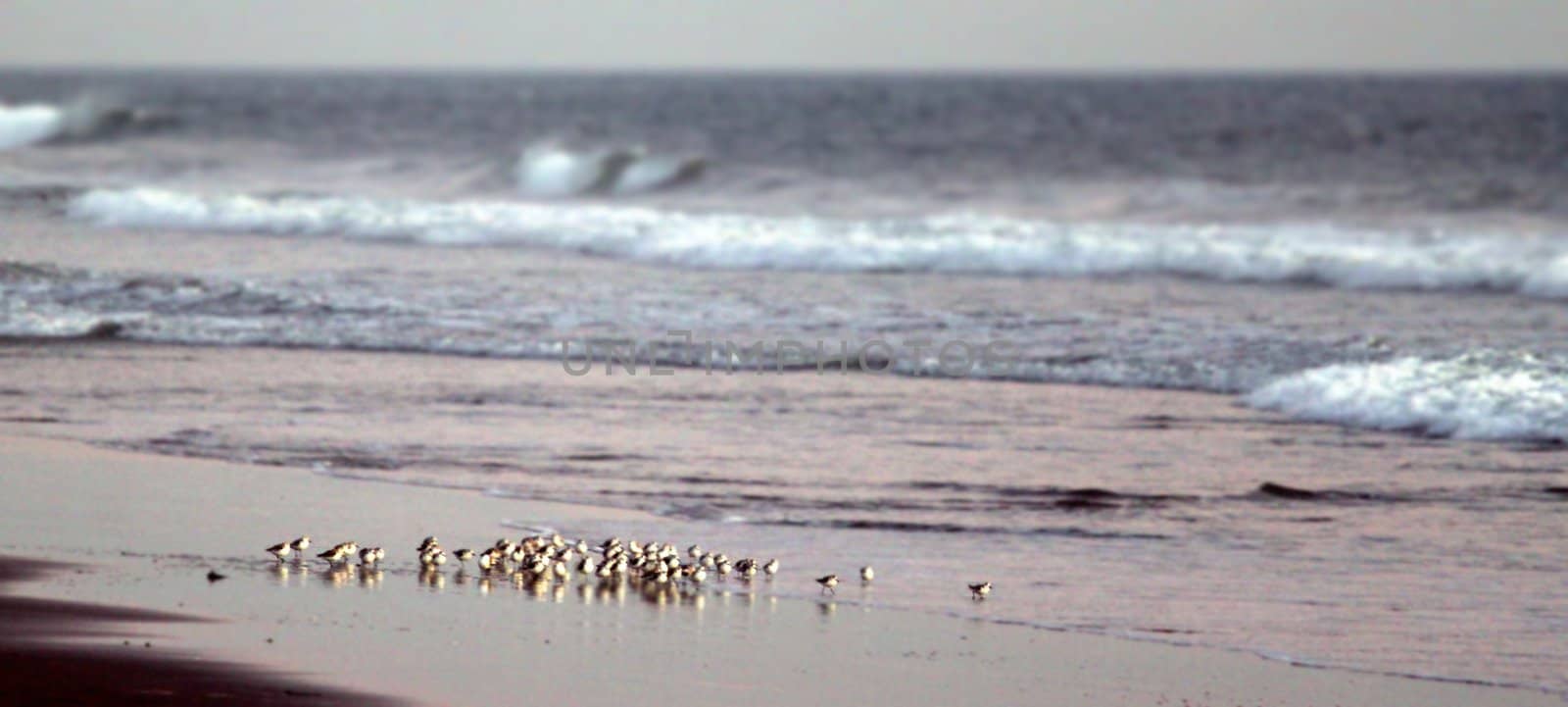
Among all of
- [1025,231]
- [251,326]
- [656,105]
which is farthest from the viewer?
[656,105]

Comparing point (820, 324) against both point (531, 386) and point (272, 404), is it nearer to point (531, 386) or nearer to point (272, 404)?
point (531, 386)

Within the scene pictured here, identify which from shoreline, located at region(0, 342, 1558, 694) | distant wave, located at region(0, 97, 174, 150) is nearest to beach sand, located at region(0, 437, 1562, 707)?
shoreline, located at region(0, 342, 1558, 694)

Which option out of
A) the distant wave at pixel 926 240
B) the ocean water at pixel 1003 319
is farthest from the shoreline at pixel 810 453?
the distant wave at pixel 926 240

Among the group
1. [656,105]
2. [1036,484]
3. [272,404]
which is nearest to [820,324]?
Answer: [272,404]

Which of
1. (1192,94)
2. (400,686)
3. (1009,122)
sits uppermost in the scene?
(1192,94)

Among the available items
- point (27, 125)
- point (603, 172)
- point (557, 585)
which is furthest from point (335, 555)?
point (27, 125)

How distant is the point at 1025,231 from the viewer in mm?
25000

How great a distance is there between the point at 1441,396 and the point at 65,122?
48.8 m

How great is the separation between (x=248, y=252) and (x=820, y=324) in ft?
28.3

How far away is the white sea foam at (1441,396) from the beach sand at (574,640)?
5.13 m

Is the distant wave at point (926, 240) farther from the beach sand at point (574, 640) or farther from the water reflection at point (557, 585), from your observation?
the water reflection at point (557, 585)

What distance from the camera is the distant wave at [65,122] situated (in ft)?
171

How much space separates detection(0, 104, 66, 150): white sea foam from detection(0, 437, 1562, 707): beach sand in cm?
4494

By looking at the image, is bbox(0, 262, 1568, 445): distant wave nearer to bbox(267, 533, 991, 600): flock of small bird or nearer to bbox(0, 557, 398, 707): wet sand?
bbox(267, 533, 991, 600): flock of small bird
